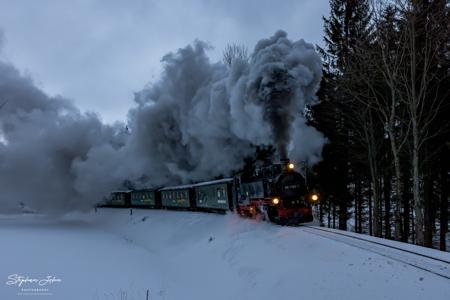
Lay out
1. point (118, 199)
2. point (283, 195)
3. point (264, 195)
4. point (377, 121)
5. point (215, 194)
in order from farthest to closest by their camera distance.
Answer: point (118, 199) < point (215, 194) < point (377, 121) < point (264, 195) < point (283, 195)

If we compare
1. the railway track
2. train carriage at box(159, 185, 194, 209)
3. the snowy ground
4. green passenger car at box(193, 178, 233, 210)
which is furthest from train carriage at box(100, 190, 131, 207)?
the railway track

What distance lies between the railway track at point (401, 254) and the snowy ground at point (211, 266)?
0.28m

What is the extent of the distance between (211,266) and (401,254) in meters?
7.92

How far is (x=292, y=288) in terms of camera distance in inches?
424

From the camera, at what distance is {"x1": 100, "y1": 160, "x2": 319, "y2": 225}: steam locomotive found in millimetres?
17812

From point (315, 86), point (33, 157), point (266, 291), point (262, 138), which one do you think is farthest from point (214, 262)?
point (33, 157)

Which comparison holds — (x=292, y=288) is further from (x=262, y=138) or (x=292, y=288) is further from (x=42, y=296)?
(x=262, y=138)

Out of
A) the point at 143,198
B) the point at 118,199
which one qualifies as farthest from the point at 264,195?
the point at 118,199

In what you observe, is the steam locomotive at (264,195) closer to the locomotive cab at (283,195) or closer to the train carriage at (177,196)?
the locomotive cab at (283,195)

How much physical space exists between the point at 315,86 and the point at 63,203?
104 ft

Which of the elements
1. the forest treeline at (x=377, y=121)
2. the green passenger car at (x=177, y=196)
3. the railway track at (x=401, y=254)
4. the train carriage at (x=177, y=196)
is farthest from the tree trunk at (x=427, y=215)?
the green passenger car at (x=177, y=196)

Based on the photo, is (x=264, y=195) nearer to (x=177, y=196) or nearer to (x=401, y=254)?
(x=401, y=254)

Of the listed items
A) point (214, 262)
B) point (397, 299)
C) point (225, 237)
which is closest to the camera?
point (397, 299)

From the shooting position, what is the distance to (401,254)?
11234mm
